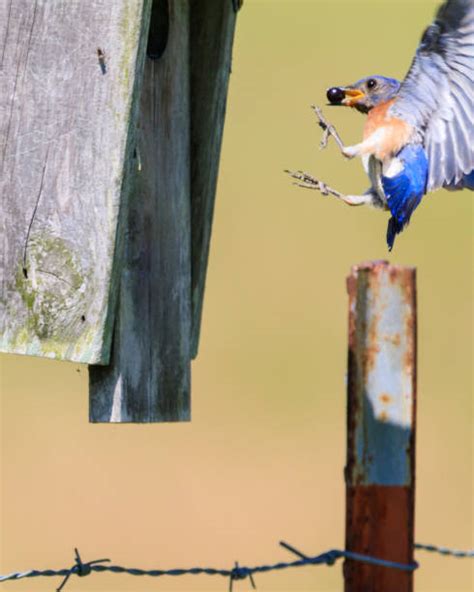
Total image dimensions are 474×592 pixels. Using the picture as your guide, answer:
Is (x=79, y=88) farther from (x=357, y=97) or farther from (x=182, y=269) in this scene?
(x=357, y=97)

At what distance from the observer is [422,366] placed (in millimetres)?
10227

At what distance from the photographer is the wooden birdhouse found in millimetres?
3967

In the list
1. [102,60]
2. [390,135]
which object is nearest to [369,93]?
[390,135]

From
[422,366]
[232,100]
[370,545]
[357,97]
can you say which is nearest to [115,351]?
[370,545]

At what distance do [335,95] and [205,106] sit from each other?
0.97m

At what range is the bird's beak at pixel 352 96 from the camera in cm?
541

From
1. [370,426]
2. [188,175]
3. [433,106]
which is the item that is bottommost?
[370,426]

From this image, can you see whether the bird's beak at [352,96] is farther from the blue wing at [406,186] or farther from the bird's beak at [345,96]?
the blue wing at [406,186]

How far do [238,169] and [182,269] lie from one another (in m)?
7.02

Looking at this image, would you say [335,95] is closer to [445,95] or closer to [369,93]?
[369,93]

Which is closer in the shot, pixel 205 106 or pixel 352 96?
pixel 205 106

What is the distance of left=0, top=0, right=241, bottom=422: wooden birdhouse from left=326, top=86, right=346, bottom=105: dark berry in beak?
4.10 feet

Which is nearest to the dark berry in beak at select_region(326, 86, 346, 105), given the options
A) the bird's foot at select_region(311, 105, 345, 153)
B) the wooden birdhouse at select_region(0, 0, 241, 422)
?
the bird's foot at select_region(311, 105, 345, 153)

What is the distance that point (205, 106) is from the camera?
185 inches
